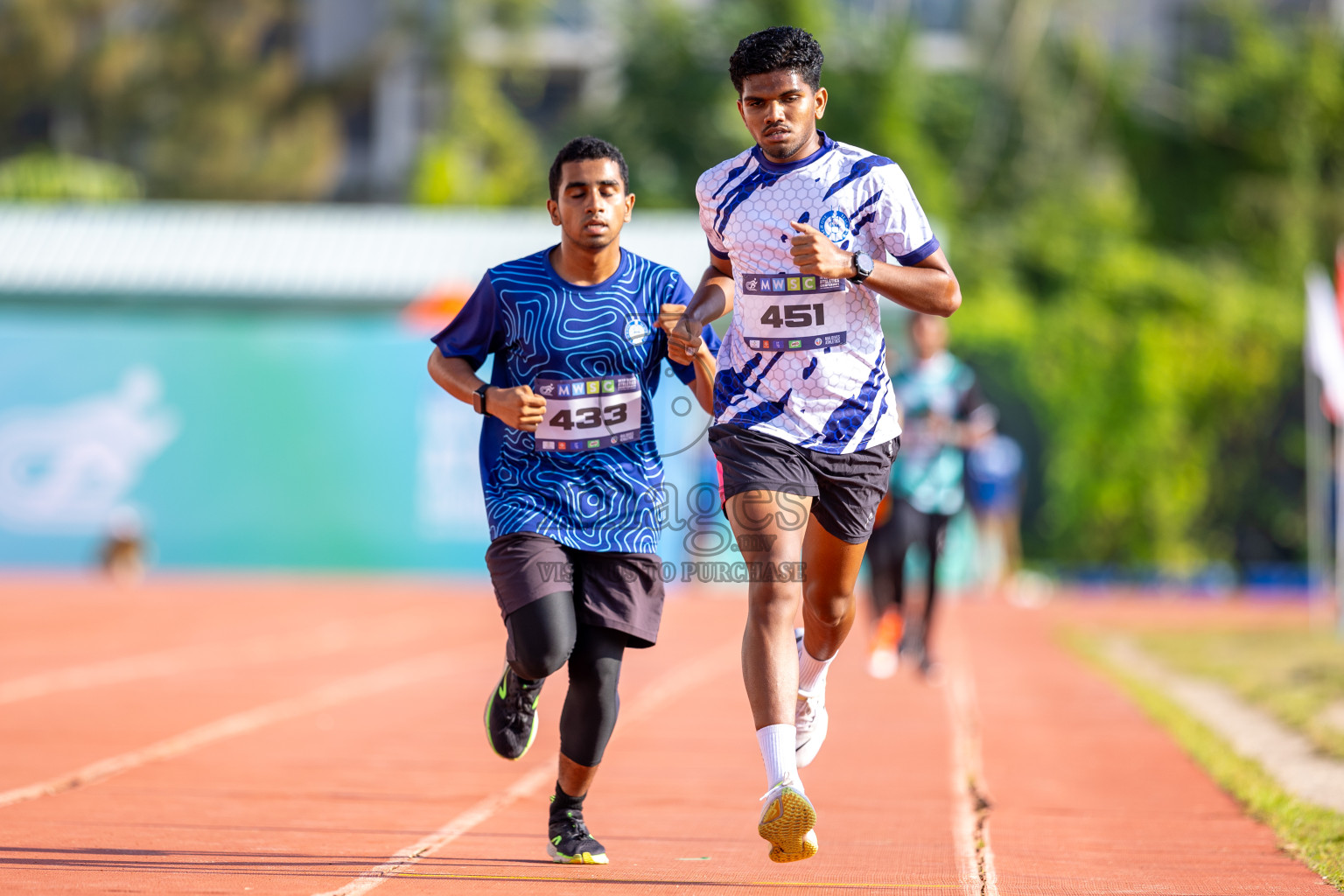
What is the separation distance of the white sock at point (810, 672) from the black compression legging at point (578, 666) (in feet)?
2.20

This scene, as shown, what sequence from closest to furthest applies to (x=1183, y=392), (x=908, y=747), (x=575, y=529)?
(x=575, y=529) → (x=908, y=747) → (x=1183, y=392)

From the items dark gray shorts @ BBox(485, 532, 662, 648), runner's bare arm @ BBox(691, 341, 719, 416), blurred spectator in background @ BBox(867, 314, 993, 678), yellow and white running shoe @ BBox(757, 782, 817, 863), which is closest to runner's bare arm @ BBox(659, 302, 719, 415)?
runner's bare arm @ BBox(691, 341, 719, 416)

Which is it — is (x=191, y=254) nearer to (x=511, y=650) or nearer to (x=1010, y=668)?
(x=1010, y=668)

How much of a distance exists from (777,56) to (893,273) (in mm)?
699

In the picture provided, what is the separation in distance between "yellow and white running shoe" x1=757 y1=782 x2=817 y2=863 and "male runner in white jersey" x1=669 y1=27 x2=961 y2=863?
28 centimetres

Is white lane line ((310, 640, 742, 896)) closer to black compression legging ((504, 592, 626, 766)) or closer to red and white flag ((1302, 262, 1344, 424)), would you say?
black compression legging ((504, 592, 626, 766))

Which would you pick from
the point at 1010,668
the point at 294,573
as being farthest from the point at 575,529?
the point at 294,573

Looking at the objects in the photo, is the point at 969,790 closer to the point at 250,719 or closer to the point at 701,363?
the point at 701,363

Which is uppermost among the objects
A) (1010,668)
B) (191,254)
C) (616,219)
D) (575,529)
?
(191,254)

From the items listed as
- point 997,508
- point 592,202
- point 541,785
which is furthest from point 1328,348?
point 592,202

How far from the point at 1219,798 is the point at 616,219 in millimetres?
3467

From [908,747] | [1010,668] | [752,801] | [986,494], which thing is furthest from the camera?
[986,494]

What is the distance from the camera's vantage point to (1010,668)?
12.5 m

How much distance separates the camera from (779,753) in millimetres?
4688
